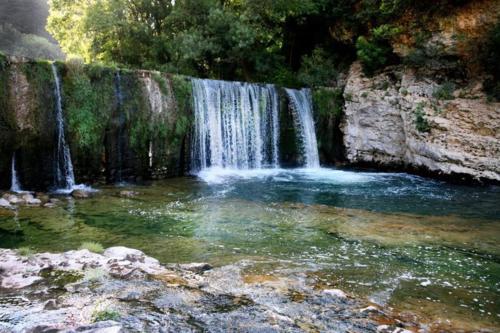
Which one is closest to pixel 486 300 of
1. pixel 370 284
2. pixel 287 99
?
pixel 370 284

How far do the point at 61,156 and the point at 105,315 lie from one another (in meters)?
8.85

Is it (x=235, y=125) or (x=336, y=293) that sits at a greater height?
(x=235, y=125)

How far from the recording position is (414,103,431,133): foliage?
14.4 m

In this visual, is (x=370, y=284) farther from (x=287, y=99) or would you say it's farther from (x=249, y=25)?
(x=249, y=25)

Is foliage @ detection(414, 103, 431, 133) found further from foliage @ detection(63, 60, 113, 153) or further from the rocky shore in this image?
the rocky shore

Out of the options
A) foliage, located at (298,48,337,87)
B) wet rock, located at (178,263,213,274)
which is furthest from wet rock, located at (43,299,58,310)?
foliage, located at (298,48,337,87)

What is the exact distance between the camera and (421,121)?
47.6 feet

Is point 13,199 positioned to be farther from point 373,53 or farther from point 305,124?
point 373,53

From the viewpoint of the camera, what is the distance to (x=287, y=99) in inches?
661

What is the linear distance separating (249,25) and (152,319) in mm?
16769

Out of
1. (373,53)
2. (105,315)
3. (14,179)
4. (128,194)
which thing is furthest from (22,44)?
(105,315)

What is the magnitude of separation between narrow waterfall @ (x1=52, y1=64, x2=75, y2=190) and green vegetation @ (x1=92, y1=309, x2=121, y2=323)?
28.1 ft

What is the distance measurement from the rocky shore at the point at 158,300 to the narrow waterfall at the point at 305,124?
11.9 m

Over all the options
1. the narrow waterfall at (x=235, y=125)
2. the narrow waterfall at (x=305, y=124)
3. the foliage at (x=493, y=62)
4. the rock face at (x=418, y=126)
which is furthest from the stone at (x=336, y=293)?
the narrow waterfall at (x=305, y=124)
